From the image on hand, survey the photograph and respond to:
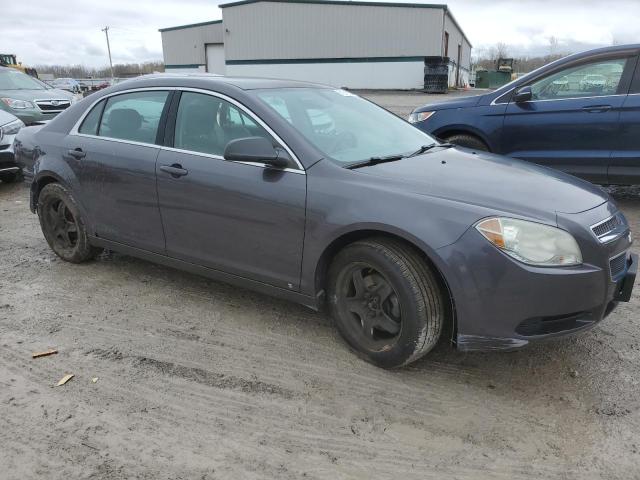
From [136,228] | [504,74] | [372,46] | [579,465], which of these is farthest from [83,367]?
[504,74]

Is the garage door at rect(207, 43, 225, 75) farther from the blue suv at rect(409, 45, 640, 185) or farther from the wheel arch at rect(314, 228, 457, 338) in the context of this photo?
the wheel arch at rect(314, 228, 457, 338)

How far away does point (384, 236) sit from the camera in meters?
2.94

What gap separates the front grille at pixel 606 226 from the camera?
2779 mm

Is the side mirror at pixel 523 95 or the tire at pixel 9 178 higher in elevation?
the side mirror at pixel 523 95

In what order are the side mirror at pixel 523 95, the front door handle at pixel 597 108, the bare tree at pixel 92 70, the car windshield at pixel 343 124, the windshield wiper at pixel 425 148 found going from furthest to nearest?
the bare tree at pixel 92 70
the side mirror at pixel 523 95
the front door handle at pixel 597 108
the windshield wiper at pixel 425 148
the car windshield at pixel 343 124

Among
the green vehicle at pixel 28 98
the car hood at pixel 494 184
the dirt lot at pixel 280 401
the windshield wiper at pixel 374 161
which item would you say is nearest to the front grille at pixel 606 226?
the car hood at pixel 494 184

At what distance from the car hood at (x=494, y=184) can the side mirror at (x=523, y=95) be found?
9.32ft

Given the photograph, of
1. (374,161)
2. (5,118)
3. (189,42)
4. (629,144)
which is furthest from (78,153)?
(189,42)

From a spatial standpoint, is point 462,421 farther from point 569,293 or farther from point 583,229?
point 583,229

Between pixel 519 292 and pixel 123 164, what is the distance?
286cm

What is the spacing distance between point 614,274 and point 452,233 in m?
0.91

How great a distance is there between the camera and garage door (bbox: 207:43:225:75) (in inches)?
1710

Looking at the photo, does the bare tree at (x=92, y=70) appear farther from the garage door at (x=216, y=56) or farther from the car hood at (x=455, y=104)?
the car hood at (x=455, y=104)

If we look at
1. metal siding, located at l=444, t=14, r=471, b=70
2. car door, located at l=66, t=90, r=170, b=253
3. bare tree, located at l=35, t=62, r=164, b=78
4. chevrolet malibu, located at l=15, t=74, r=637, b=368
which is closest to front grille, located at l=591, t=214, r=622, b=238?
chevrolet malibu, located at l=15, t=74, r=637, b=368
